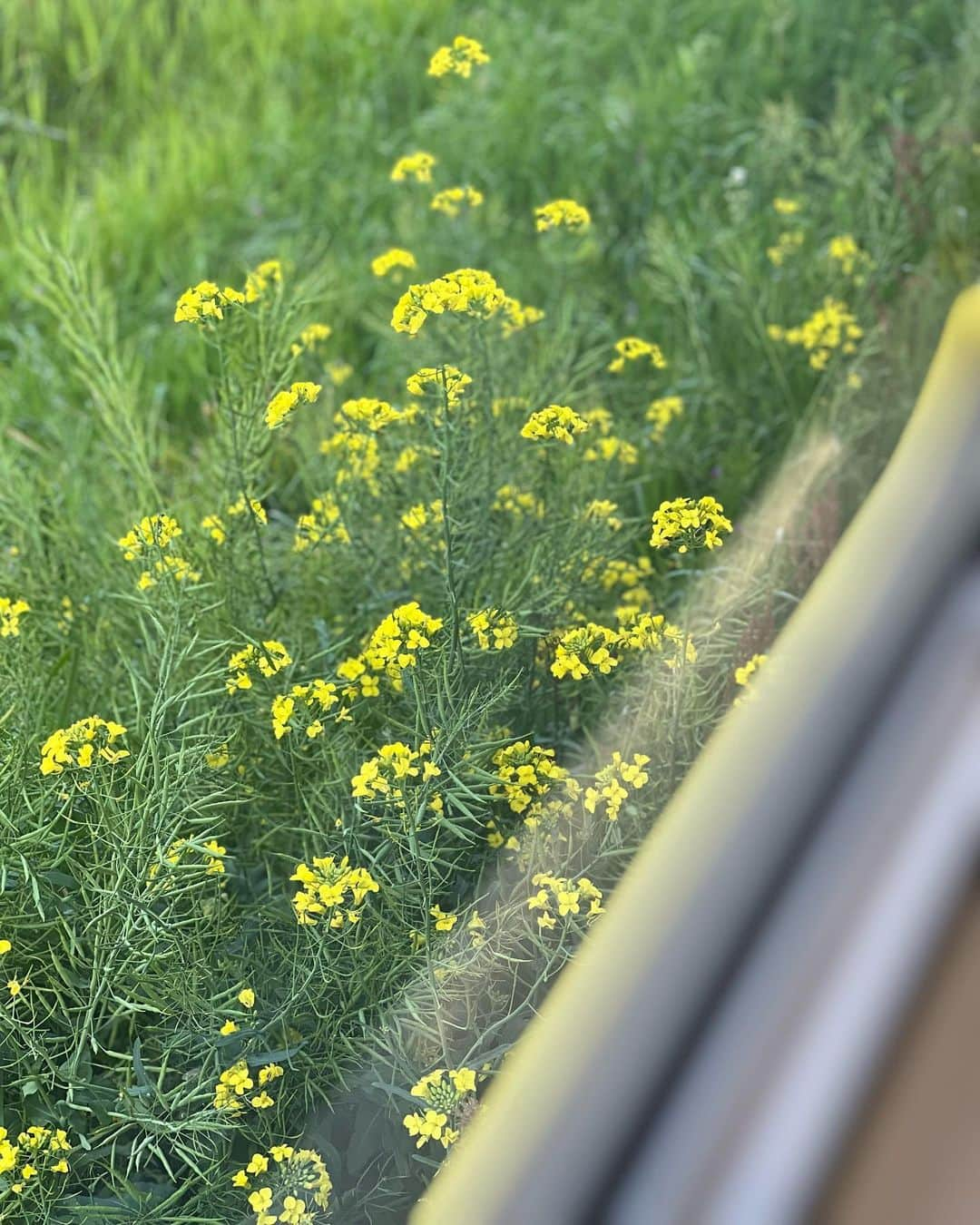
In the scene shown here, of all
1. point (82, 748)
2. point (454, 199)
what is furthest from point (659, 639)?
point (454, 199)

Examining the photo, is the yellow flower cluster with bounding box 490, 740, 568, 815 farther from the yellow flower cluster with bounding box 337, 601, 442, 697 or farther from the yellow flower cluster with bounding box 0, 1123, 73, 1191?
the yellow flower cluster with bounding box 0, 1123, 73, 1191

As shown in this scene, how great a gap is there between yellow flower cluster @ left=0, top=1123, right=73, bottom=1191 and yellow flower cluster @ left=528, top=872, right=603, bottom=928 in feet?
1.77

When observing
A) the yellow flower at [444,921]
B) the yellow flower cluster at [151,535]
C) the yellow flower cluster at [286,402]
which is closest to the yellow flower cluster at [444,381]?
the yellow flower cluster at [286,402]

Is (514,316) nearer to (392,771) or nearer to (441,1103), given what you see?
(392,771)

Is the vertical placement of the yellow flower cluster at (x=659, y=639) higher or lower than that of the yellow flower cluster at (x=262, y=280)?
lower

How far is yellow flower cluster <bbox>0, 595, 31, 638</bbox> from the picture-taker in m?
1.77

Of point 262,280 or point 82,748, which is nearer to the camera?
point 82,748

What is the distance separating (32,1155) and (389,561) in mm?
905

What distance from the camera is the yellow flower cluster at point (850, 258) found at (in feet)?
8.36

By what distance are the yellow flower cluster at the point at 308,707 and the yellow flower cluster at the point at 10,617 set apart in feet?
1.24

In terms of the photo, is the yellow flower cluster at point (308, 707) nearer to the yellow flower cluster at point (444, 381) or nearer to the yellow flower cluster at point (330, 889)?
the yellow flower cluster at point (330, 889)

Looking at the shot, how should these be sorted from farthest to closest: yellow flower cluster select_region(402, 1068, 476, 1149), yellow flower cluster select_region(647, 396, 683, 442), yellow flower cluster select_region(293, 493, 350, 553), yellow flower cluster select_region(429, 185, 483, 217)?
yellow flower cluster select_region(647, 396, 683, 442) < yellow flower cluster select_region(429, 185, 483, 217) < yellow flower cluster select_region(293, 493, 350, 553) < yellow flower cluster select_region(402, 1068, 476, 1149)

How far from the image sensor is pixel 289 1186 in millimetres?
1408

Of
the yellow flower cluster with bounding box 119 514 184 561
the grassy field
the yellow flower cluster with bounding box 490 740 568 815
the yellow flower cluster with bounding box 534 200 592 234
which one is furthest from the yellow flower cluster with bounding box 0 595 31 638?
the yellow flower cluster with bounding box 534 200 592 234
